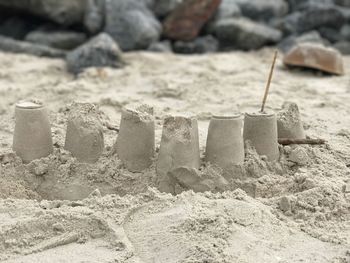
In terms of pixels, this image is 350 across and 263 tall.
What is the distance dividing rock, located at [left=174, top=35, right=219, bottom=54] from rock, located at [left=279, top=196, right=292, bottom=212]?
456 centimetres

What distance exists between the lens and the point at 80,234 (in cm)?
209

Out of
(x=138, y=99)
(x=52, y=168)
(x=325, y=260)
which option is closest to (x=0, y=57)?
(x=138, y=99)

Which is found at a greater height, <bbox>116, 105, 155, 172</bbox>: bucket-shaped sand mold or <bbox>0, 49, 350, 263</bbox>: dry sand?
<bbox>116, 105, 155, 172</bbox>: bucket-shaped sand mold

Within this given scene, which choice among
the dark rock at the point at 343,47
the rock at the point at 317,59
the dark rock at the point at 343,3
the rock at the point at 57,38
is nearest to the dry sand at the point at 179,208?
the rock at the point at 317,59

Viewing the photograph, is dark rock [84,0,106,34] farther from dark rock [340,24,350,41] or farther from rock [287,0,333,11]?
dark rock [340,24,350,41]

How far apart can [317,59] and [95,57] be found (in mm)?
2100

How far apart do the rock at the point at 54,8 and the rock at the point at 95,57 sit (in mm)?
954

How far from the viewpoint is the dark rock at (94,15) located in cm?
649

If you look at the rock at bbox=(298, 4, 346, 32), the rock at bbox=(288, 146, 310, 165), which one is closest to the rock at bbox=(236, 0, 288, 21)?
the rock at bbox=(298, 4, 346, 32)

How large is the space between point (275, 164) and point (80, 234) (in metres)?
1.00

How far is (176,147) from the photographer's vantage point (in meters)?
2.46

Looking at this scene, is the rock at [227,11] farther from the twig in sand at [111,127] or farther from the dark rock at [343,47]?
the twig in sand at [111,127]

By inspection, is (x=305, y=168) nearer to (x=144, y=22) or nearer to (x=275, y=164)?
(x=275, y=164)

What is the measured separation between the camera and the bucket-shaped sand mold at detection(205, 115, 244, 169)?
8.23 feet
